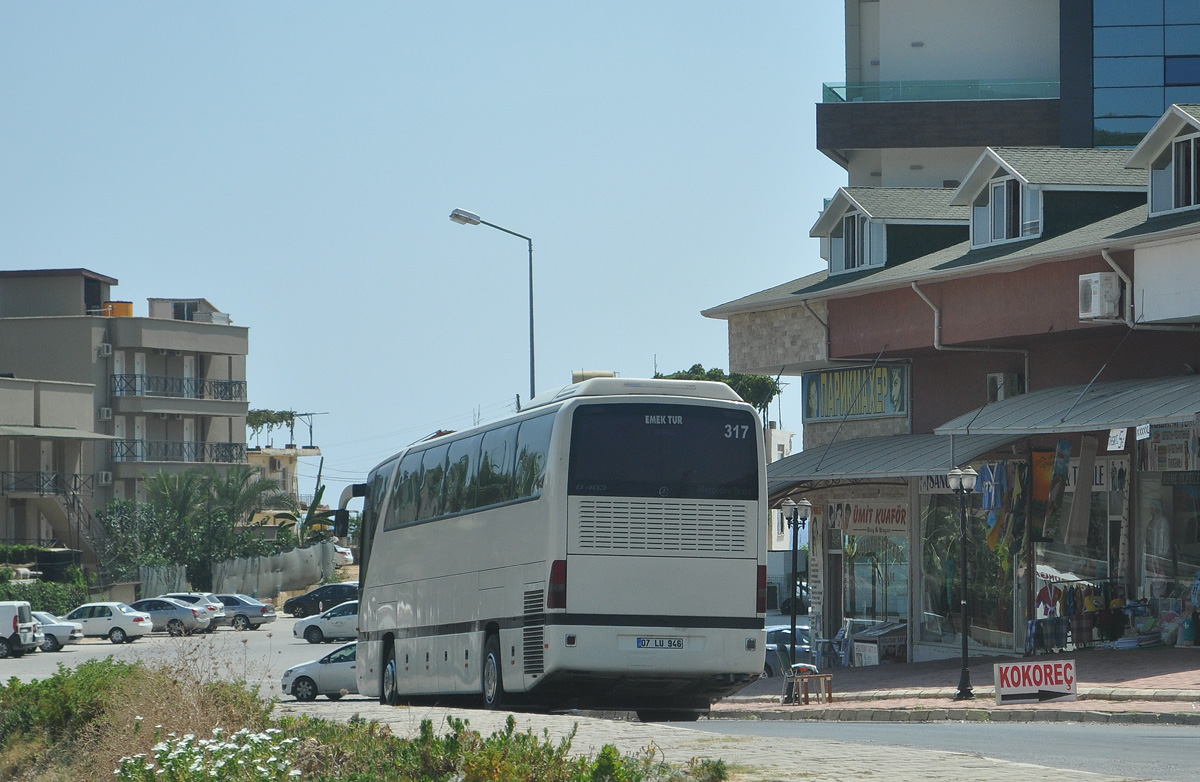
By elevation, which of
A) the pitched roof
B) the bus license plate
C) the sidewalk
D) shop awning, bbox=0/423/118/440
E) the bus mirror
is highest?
the pitched roof

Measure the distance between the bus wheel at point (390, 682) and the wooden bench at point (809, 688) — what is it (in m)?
7.38

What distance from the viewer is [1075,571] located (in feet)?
94.1

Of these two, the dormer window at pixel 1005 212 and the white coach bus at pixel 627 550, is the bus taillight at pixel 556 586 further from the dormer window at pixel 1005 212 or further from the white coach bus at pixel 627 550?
the dormer window at pixel 1005 212

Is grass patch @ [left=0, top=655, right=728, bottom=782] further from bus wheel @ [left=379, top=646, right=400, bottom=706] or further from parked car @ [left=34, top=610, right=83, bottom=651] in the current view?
parked car @ [left=34, top=610, right=83, bottom=651]

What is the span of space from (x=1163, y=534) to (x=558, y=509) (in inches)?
559

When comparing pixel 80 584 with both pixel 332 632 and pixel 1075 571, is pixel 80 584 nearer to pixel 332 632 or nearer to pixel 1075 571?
pixel 332 632

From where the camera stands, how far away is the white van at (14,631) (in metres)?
48.1

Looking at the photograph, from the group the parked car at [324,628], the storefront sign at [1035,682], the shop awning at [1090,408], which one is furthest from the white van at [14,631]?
the storefront sign at [1035,682]

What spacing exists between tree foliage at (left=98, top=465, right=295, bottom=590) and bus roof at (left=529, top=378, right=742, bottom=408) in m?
58.6

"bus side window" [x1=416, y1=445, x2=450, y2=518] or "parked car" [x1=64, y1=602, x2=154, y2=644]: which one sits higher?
"bus side window" [x1=416, y1=445, x2=450, y2=518]

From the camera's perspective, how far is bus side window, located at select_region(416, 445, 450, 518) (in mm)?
21297

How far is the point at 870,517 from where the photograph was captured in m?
35.6

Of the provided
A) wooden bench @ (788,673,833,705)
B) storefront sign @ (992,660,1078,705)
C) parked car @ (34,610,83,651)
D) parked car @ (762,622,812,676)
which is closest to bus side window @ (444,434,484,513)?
storefront sign @ (992,660,1078,705)

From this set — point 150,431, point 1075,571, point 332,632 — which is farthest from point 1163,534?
point 150,431
